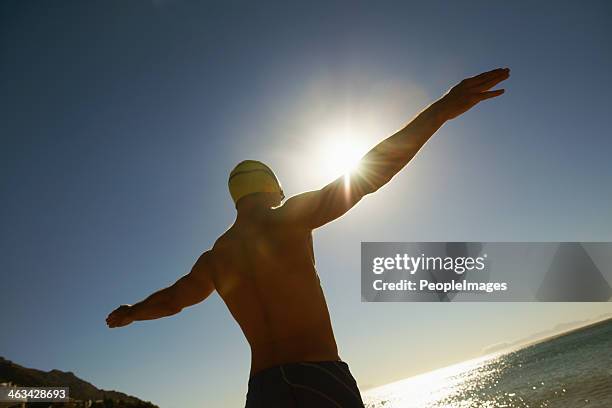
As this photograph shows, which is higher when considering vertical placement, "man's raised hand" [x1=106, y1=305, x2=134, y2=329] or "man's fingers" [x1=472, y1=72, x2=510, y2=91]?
"man's fingers" [x1=472, y1=72, x2=510, y2=91]

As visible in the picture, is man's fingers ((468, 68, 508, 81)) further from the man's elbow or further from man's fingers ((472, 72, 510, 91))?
the man's elbow

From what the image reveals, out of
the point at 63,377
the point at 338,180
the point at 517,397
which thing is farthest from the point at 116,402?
the point at 517,397

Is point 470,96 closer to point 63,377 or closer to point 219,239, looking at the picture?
point 219,239

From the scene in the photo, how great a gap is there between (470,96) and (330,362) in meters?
1.58

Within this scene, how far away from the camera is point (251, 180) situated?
9.74 feet

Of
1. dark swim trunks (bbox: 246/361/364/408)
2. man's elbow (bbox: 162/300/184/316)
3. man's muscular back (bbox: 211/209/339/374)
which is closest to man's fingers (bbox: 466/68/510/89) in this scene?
man's muscular back (bbox: 211/209/339/374)

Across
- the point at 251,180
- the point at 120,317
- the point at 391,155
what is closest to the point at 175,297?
the point at 120,317

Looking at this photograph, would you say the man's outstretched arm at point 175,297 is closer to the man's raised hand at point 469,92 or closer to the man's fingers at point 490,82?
the man's raised hand at point 469,92

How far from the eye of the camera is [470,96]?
2314 mm

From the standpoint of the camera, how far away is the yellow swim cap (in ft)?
9.72

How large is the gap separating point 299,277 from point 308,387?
1.85 feet

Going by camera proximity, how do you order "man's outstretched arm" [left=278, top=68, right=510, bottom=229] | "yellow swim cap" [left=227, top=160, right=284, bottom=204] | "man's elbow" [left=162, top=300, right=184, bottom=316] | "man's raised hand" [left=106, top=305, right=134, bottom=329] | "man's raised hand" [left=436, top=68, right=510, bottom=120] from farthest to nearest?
"man's raised hand" [left=106, top=305, right=134, bottom=329] → "man's elbow" [left=162, top=300, right=184, bottom=316] → "yellow swim cap" [left=227, top=160, right=284, bottom=204] → "man's raised hand" [left=436, top=68, right=510, bottom=120] → "man's outstretched arm" [left=278, top=68, right=510, bottom=229]

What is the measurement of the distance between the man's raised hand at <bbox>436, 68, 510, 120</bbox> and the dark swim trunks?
1.45 metres

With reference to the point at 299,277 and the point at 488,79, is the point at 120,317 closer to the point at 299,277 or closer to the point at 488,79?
the point at 299,277
